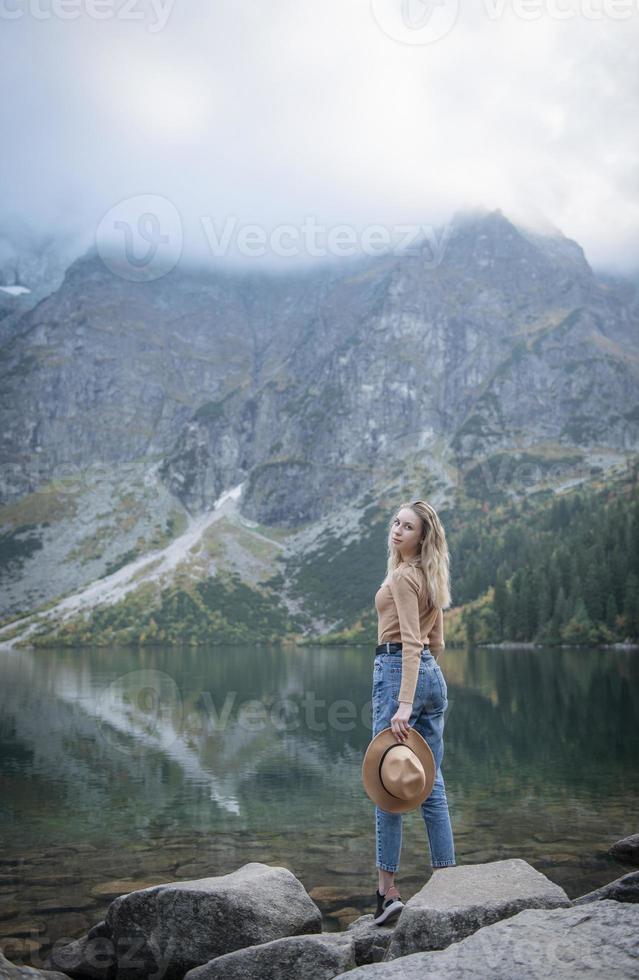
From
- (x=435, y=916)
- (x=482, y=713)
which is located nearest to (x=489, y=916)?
(x=435, y=916)

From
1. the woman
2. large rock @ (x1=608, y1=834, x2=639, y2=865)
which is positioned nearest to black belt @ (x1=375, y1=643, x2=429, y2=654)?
the woman

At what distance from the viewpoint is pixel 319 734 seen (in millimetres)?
30047

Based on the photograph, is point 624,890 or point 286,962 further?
point 286,962

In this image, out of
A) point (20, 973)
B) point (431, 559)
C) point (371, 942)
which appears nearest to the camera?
point (20, 973)

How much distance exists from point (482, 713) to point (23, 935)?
28511mm

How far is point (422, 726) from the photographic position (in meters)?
7.91

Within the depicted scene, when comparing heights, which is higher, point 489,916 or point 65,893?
point 489,916

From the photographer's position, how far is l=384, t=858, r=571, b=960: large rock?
6.24 m

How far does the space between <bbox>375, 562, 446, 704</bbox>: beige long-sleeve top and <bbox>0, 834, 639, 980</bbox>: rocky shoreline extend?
2.00 metres

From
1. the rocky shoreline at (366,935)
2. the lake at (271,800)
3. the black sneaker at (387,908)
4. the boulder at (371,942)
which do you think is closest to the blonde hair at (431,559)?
the rocky shoreline at (366,935)

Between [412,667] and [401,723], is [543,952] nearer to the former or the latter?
[401,723]

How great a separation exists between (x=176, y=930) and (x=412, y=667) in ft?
11.7

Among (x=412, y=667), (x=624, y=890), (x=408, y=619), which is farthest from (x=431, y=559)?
(x=624, y=890)

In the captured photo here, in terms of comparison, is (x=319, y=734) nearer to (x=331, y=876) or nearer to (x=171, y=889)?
(x=331, y=876)
